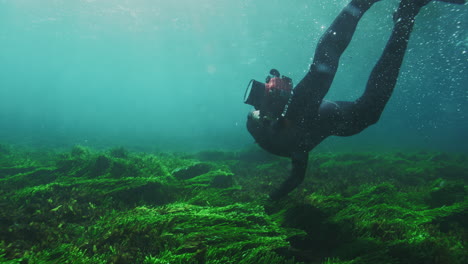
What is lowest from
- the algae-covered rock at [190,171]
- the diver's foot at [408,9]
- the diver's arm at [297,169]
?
the algae-covered rock at [190,171]

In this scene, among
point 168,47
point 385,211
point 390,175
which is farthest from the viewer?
point 168,47

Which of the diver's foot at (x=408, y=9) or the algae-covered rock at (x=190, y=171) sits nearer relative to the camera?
the diver's foot at (x=408, y=9)

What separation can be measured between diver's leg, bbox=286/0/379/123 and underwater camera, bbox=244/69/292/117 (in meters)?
0.17

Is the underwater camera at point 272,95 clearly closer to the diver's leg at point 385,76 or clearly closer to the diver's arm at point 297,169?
the diver's arm at point 297,169

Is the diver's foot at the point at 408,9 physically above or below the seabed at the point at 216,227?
above

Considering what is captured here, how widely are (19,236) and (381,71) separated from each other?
5.11 m

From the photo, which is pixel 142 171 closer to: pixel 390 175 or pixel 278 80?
pixel 278 80

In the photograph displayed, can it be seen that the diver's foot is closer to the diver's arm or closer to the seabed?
the diver's arm

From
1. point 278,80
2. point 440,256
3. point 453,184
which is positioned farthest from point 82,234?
point 453,184

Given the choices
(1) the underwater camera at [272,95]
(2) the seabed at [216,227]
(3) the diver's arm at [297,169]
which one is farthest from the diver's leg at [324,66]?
(2) the seabed at [216,227]

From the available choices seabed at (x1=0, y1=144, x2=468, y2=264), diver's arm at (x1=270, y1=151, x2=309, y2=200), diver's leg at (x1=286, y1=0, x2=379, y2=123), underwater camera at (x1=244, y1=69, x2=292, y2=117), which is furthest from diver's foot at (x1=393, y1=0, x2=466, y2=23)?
seabed at (x1=0, y1=144, x2=468, y2=264)

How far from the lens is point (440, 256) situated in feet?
6.68

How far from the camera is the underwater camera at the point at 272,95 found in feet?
10.2

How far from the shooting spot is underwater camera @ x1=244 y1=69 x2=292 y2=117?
3.12m
